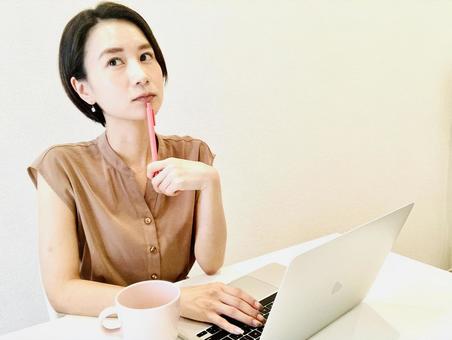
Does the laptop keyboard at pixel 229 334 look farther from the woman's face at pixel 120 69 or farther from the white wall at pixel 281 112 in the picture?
the white wall at pixel 281 112

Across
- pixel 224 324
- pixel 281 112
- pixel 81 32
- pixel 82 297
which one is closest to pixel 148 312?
pixel 224 324

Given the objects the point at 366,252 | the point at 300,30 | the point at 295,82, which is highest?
the point at 300,30

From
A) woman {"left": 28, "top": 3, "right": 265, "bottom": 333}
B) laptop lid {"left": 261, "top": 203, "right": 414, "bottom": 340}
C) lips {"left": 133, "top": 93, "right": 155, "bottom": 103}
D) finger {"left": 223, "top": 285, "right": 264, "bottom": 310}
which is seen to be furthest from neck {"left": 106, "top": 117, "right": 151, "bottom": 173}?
laptop lid {"left": 261, "top": 203, "right": 414, "bottom": 340}

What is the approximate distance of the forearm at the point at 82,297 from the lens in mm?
765

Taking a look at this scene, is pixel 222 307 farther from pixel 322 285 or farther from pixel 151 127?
pixel 151 127

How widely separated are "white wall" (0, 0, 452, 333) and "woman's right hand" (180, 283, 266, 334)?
832 millimetres

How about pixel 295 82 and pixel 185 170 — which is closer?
pixel 185 170

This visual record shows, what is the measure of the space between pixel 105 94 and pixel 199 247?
429 millimetres

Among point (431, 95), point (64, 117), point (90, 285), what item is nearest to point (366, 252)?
point (90, 285)

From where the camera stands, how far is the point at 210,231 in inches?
39.9

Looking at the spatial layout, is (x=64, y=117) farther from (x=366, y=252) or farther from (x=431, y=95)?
(x=431, y=95)

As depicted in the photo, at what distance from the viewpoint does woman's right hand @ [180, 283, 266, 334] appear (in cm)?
69

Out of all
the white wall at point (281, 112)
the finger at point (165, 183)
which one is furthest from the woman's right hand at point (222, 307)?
the white wall at point (281, 112)

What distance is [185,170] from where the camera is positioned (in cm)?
86
